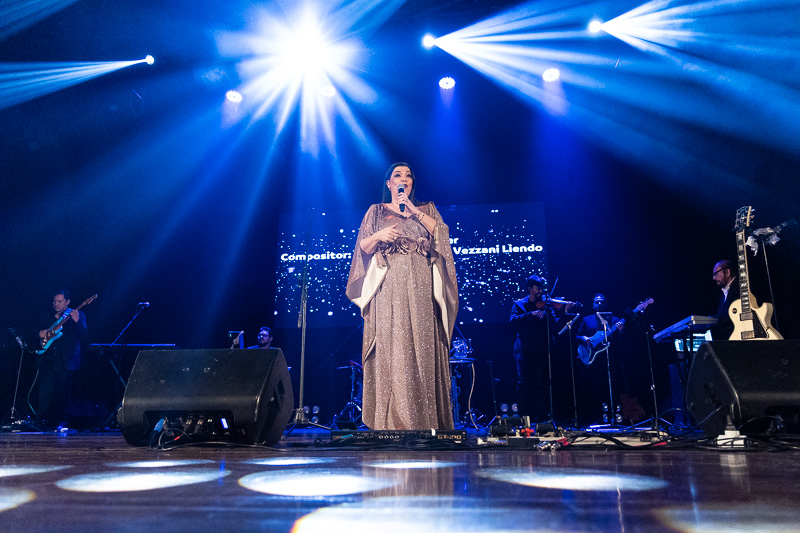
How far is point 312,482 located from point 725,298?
5.62 m

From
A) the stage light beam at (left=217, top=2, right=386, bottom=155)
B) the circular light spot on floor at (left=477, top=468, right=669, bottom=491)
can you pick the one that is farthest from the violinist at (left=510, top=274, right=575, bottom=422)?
the circular light spot on floor at (left=477, top=468, right=669, bottom=491)

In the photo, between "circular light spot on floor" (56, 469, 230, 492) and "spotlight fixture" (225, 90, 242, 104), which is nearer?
"circular light spot on floor" (56, 469, 230, 492)

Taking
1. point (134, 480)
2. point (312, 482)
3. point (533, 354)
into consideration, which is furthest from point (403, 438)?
point (533, 354)

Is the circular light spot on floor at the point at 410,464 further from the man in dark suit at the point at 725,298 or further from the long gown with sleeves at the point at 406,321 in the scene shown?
the man in dark suit at the point at 725,298

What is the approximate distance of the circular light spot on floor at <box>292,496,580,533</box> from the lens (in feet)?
2.60

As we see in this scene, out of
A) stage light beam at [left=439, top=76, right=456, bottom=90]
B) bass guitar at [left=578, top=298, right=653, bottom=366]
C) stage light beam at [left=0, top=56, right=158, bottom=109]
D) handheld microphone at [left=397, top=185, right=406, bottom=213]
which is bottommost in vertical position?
bass guitar at [left=578, top=298, right=653, bottom=366]

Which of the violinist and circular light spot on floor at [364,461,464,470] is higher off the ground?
the violinist

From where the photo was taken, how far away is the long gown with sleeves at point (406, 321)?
3.25 metres

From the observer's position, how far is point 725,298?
5.58 m

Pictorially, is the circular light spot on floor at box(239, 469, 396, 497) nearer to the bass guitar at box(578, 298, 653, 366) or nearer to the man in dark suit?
the man in dark suit

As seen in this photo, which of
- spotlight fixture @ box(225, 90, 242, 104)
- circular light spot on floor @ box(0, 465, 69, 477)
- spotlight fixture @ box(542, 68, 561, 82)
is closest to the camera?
circular light spot on floor @ box(0, 465, 69, 477)

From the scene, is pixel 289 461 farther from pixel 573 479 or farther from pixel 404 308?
pixel 404 308

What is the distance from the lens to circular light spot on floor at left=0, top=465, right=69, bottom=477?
1.59m

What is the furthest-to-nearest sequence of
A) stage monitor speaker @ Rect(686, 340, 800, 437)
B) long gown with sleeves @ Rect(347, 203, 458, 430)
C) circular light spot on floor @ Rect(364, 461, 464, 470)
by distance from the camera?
1. long gown with sleeves @ Rect(347, 203, 458, 430)
2. stage monitor speaker @ Rect(686, 340, 800, 437)
3. circular light spot on floor @ Rect(364, 461, 464, 470)
